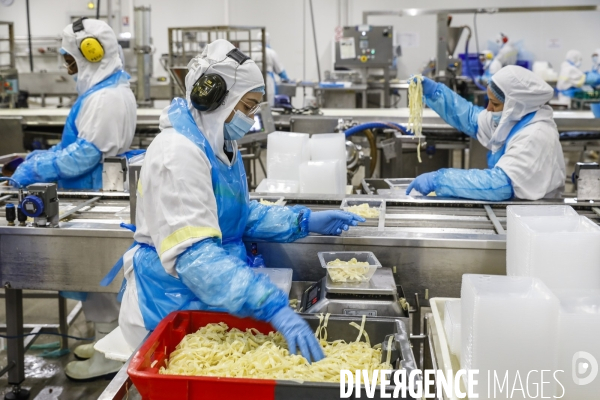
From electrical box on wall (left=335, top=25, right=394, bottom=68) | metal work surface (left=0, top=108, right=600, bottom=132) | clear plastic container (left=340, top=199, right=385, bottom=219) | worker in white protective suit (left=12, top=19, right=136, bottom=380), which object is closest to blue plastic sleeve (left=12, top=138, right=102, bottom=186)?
worker in white protective suit (left=12, top=19, right=136, bottom=380)

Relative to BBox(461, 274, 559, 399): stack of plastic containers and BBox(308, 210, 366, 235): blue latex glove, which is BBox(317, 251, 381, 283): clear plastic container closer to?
BBox(308, 210, 366, 235): blue latex glove

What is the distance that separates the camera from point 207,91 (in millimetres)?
1745

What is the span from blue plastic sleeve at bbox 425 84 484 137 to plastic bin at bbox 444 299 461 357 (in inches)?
78.7

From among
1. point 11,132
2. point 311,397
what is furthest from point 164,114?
point 11,132

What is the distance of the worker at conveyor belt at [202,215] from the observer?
1604mm

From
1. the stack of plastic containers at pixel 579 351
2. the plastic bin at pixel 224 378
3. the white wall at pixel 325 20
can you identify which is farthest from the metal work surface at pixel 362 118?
the white wall at pixel 325 20

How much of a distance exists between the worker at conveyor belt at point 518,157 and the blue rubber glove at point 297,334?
1527 mm

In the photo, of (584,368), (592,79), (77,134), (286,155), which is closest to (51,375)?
(77,134)

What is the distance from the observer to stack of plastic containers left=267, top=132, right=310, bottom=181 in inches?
A: 119

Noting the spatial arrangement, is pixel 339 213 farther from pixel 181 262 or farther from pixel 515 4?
pixel 515 4

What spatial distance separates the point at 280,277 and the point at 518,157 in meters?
1.39

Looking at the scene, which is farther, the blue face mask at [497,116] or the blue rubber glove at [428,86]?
the blue rubber glove at [428,86]

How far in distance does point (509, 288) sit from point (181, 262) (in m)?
0.78

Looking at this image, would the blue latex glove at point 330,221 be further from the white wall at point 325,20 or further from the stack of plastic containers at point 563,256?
the white wall at point 325,20
